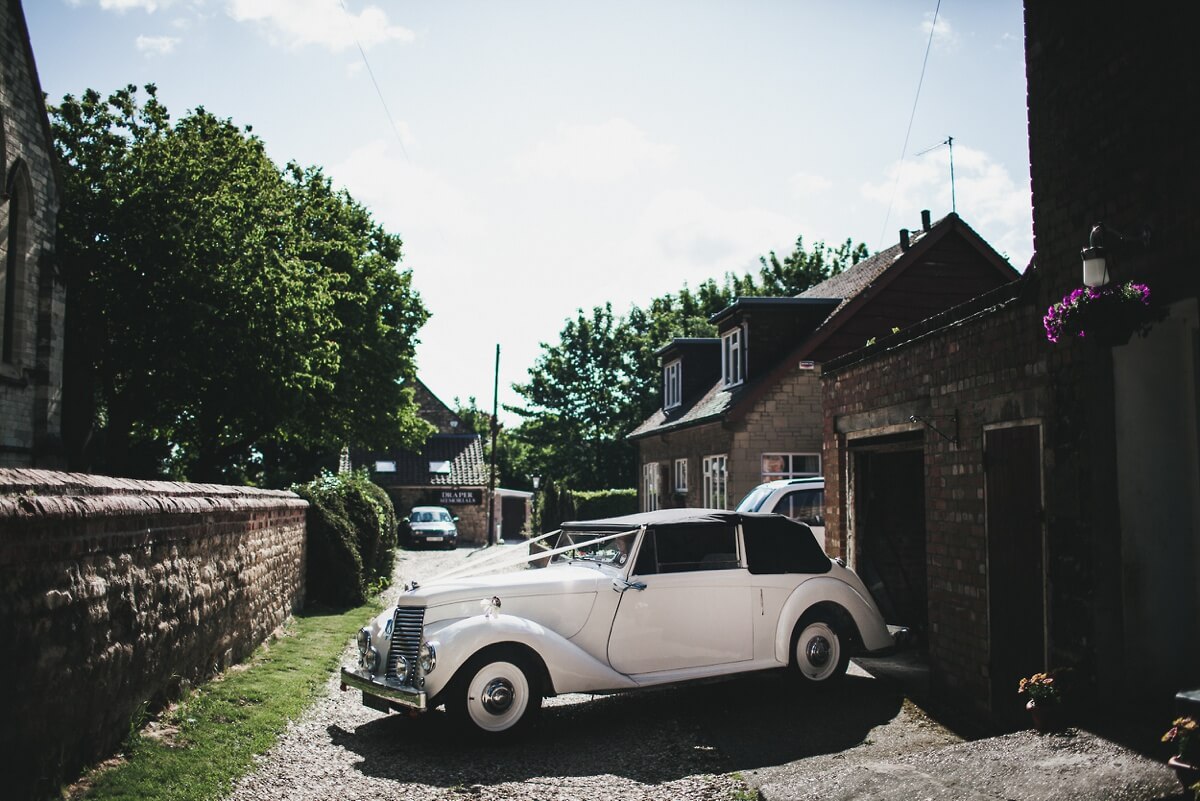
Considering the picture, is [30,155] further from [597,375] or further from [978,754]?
[597,375]

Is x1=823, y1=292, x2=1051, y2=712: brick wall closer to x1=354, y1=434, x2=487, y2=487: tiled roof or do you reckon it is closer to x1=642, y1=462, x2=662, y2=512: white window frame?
x1=642, y1=462, x2=662, y2=512: white window frame

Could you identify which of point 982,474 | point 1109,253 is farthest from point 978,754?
point 1109,253

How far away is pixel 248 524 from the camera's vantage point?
10.3 metres

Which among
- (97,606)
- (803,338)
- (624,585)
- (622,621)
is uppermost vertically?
(803,338)

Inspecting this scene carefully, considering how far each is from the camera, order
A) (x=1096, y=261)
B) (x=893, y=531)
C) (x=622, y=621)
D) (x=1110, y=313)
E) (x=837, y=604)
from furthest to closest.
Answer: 1. (x=893, y=531)
2. (x=837, y=604)
3. (x=622, y=621)
4. (x=1096, y=261)
5. (x=1110, y=313)

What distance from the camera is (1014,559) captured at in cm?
741

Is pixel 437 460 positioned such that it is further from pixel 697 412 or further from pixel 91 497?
pixel 91 497

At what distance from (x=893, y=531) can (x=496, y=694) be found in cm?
622

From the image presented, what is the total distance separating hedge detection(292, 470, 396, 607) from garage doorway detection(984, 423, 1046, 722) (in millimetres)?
10903

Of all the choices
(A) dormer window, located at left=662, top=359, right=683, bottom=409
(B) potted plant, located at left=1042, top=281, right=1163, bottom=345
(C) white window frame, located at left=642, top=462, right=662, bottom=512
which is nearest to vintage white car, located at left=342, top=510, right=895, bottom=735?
(B) potted plant, located at left=1042, top=281, right=1163, bottom=345

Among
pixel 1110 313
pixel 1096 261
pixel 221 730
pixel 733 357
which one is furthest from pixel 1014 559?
pixel 733 357

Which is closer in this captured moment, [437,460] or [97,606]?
[97,606]

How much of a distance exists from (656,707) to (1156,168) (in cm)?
593

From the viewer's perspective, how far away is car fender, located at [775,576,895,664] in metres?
8.69
